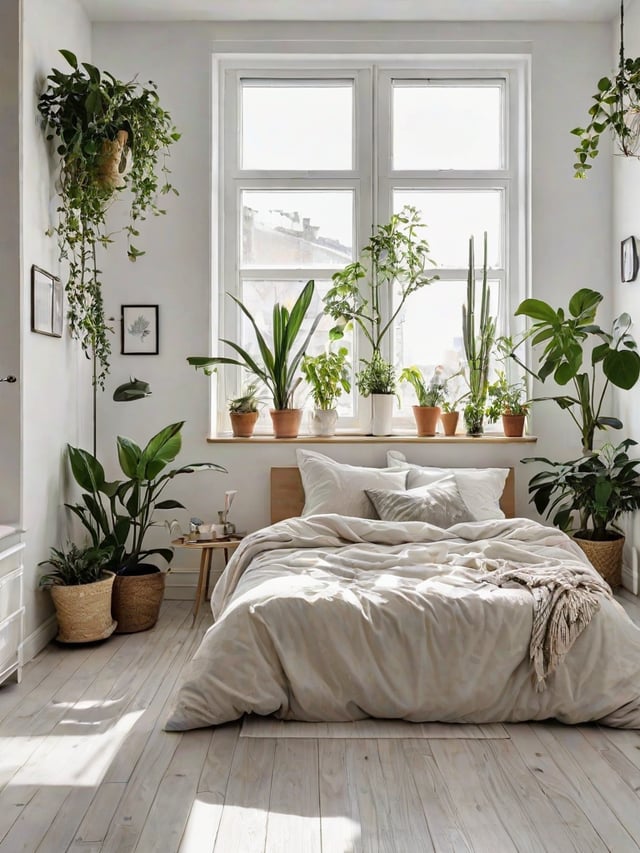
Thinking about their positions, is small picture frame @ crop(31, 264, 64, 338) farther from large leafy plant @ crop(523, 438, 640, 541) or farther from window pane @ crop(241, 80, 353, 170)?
large leafy plant @ crop(523, 438, 640, 541)

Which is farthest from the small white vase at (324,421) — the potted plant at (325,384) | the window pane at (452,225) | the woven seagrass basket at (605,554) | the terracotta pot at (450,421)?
the woven seagrass basket at (605,554)

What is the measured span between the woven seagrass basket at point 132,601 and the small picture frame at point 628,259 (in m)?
3.08

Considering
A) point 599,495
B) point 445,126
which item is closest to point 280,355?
point 445,126

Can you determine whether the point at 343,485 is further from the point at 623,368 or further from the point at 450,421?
the point at 623,368

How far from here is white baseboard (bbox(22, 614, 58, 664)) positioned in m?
3.39

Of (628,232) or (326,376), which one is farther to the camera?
(326,376)

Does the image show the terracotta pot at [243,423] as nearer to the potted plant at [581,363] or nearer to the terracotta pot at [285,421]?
the terracotta pot at [285,421]

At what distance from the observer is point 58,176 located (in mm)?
3777

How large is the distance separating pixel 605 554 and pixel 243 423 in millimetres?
2156

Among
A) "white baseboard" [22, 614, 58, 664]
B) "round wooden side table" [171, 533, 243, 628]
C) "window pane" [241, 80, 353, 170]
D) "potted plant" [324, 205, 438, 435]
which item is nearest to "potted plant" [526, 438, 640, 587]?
"potted plant" [324, 205, 438, 435]

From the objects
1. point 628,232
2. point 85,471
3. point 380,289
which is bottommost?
point 85,471

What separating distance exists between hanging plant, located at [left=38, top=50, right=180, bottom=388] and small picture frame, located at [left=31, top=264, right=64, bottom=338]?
0.39ft

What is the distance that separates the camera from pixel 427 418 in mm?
4559

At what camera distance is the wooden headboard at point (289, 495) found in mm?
4422
